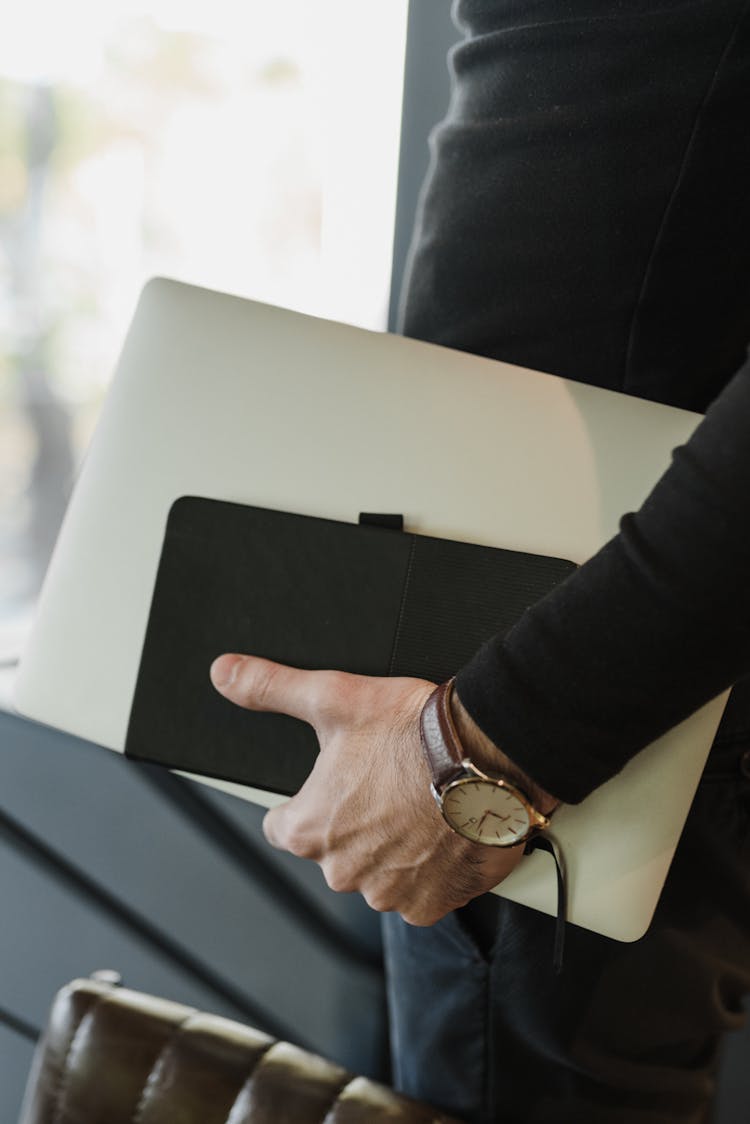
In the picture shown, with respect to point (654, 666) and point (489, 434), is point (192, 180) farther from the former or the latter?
point (654, 666)

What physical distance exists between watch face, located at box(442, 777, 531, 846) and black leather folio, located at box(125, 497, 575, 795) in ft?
0.29

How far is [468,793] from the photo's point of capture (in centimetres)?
51

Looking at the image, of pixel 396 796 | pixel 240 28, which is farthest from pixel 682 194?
pixel 240 28

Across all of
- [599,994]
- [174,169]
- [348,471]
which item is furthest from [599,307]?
[174,169]

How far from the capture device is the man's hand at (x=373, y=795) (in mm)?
551

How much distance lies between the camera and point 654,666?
461mm

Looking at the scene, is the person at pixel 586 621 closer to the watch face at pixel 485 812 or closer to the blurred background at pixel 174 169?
the watch face at pixel 485 812

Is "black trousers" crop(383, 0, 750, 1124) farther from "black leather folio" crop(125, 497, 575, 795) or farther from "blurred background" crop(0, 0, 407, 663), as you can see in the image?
"blurred background" crop(0, 0, 407, 663)

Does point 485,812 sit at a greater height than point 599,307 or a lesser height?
lesser

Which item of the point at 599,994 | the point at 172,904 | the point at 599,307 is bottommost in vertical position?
the point at 172,904

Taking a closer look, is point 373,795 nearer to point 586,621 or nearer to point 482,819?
point 482,819

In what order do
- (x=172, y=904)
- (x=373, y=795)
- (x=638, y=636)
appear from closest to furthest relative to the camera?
(x=638, y=636), (x=373, y=795), (x=172, y=904)

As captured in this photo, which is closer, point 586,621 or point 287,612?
point 586,621

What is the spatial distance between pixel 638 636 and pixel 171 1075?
2.21 ft
